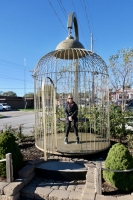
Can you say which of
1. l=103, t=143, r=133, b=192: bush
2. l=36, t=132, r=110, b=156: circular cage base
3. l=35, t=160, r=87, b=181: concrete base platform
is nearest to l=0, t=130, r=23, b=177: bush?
l=35, t=160, r=87, b=181: concrete base platform

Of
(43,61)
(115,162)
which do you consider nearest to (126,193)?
(115,162)

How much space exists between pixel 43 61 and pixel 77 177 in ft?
10.3

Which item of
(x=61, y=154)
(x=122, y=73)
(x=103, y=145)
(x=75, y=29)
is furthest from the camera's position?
(x=122, y=73)

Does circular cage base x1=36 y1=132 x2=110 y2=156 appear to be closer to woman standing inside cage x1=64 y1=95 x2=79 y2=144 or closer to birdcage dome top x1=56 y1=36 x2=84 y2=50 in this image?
woman standing inside cage x1=64 y1=95 x2=79 y2=144

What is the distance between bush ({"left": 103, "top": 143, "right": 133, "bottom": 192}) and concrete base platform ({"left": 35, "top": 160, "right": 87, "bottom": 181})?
62 cm

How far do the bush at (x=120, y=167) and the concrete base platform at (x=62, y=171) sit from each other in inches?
24.5

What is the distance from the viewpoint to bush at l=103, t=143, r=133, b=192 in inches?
104

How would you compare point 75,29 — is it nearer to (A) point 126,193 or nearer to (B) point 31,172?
(B) point 31,172

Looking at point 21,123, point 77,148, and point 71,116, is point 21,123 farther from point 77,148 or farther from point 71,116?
point 77,148

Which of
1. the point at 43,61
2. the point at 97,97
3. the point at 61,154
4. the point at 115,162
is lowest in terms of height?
the point at 61,154

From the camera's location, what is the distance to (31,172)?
326cm

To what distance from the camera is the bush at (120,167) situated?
264 centimetres

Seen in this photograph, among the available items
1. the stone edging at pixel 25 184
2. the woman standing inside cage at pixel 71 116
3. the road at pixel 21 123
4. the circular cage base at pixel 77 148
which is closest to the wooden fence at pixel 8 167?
the stone edging at pixel 25 184

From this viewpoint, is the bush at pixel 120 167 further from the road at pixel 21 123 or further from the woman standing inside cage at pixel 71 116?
the road at pixel 21 123
